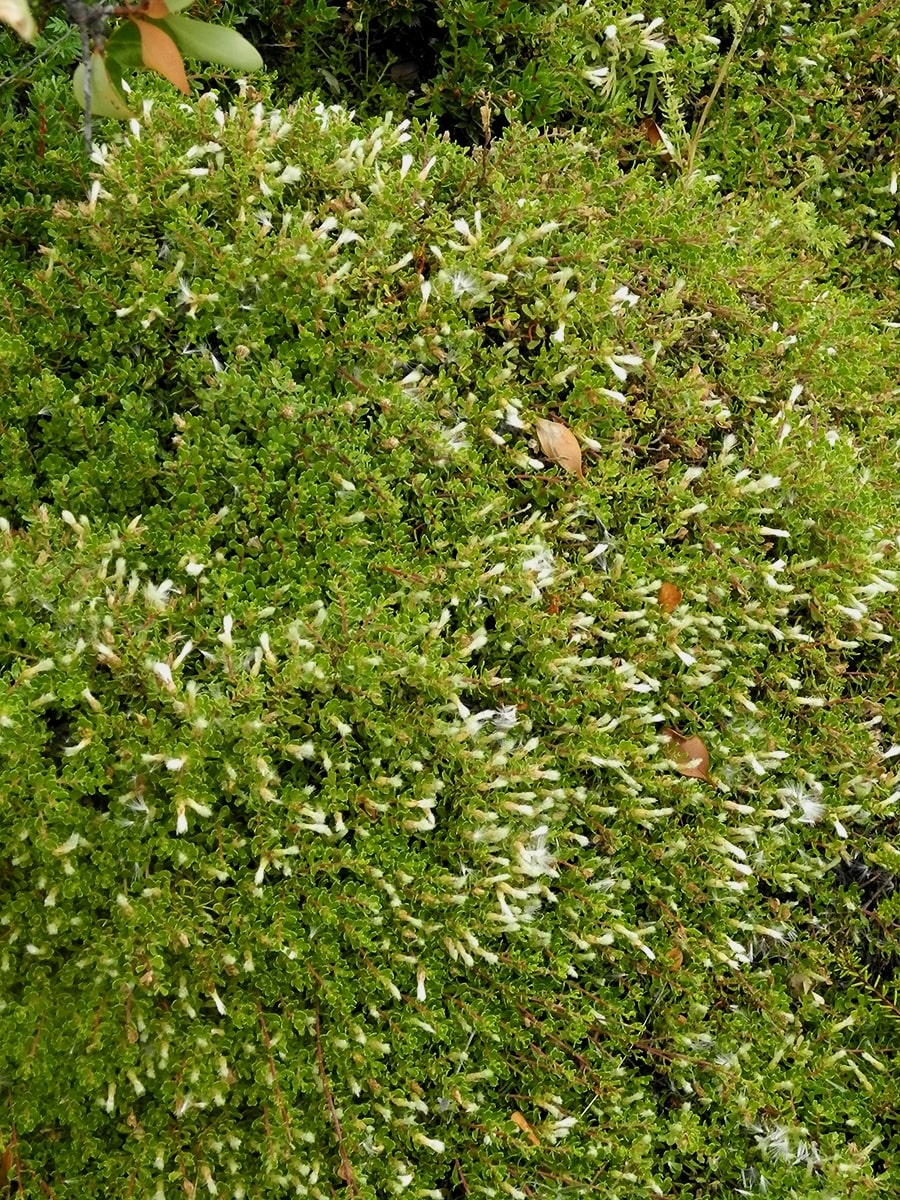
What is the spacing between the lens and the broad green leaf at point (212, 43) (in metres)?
1.70

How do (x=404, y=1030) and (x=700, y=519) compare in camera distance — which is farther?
(x=700, y=519)

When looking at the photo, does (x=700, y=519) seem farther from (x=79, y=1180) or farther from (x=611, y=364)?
(x=79, y=1180)

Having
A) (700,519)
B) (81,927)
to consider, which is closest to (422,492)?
(700,519)

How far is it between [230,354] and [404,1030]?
154 cm

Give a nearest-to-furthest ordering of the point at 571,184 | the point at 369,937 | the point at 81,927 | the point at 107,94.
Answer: the point at 107,94 < the point at 81,927 < the point at 369,937 < the point at 571,184

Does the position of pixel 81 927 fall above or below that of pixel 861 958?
above

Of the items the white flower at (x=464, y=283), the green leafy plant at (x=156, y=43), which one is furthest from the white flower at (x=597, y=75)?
the green leafy plant at (x=156, y=43)

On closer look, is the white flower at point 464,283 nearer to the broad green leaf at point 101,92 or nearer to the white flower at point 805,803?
the broad green leaf at point 101,92

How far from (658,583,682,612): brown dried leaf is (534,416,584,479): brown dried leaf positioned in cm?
37

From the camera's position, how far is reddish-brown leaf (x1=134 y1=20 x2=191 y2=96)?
1682mm

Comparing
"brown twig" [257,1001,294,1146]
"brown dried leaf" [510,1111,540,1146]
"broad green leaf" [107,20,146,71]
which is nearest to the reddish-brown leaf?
Answer: "broad green leaf" [107,20,146,71]

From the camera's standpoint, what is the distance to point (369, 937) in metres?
2.21

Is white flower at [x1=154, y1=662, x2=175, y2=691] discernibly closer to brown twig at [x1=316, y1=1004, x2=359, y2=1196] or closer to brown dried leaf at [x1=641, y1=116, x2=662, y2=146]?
brown twig at [x1=316, y1=1004, x2=359, y2=1196]

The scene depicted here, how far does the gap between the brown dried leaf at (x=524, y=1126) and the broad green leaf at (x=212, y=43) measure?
2201mm
